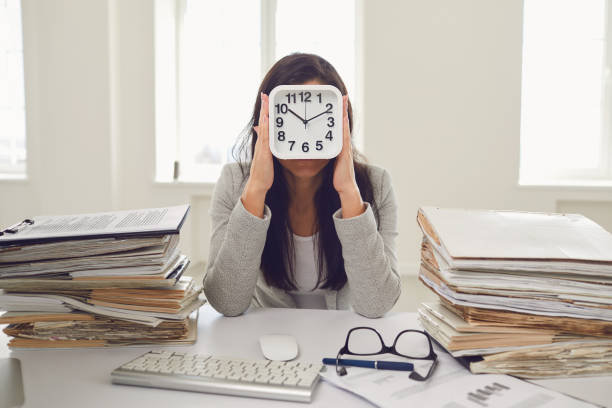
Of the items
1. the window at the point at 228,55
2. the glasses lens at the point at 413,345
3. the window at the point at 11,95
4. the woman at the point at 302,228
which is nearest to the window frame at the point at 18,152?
the window at the point at 11,95

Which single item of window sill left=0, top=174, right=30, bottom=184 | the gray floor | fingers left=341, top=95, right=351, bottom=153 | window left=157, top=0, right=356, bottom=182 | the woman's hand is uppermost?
window left=157, top=0, right=356, bottom=182

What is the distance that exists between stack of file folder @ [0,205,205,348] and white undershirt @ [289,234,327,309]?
53 centimetres

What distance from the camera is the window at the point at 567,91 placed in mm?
3027

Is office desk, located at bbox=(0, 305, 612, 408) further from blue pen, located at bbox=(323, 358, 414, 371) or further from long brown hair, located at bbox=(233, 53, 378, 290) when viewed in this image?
long brown hair, located at bbox=(233, 53, 378, 290)

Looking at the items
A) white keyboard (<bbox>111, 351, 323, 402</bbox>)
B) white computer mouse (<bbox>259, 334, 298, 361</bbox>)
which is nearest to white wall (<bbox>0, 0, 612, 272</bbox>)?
white computer mouse (<bbox>259, 334, 298, 361</bbox>)

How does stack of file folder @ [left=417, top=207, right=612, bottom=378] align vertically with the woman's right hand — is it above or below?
below

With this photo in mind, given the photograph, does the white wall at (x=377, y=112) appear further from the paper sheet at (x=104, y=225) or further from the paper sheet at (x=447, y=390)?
the paper sheet at (x=447, y=390)

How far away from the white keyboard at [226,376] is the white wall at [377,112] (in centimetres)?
236

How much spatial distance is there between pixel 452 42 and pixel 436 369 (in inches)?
99.9

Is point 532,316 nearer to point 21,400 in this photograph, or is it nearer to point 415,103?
point 21,400

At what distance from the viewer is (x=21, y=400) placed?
61 centimetres

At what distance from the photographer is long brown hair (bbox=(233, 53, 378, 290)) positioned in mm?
1266

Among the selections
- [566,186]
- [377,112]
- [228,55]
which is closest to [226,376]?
[377,112]

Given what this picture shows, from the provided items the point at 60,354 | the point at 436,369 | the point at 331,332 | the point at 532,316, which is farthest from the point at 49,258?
the point at 532,316
